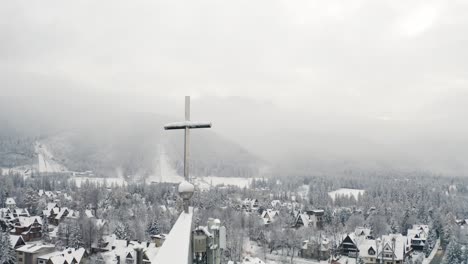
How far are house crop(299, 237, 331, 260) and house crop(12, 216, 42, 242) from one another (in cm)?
3114

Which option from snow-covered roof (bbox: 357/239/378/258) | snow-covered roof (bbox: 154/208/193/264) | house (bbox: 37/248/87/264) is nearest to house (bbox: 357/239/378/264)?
snow-covered roof (bbox: 357/239/378/258)

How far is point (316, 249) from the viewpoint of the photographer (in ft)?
155

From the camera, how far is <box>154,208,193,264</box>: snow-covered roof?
3389mm

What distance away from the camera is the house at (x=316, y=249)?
4653 centimetres

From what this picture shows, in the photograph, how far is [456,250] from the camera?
4019 cm

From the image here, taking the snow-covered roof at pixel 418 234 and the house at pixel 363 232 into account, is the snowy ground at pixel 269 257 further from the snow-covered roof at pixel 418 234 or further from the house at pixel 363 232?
the snow-covered roof at pixel 418 234

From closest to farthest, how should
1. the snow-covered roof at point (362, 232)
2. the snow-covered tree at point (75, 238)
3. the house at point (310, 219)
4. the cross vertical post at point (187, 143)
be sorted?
the cross vertical post at point (187, 143), the snow-covered tree at point (75, 238), the snow-covered roof at point (362, 232), the house at point (310, 219)

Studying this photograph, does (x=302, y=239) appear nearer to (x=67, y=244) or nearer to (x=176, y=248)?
(x=67, y=244)

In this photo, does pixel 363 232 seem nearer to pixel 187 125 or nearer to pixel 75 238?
pixel 75 238

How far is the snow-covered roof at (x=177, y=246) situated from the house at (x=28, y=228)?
52.3m

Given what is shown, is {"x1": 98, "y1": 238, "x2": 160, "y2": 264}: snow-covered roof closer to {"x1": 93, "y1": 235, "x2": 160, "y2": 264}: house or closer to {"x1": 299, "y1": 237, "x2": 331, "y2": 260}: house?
{"x1": 93, "y1": 235, "x2": 160, "y2": 264}: house

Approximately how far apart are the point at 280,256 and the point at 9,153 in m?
172

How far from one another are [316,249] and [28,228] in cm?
3313

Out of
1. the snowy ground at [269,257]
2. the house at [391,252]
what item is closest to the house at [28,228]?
the snowy ground at [269,257]
